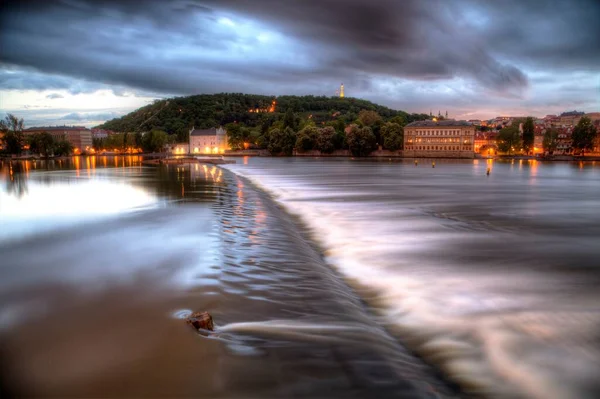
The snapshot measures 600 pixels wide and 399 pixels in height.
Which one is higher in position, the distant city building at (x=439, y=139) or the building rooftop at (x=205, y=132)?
the building rooftop at (x=205, y=132)

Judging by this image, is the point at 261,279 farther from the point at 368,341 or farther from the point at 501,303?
the point at 501,303

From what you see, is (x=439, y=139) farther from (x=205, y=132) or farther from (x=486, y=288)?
(x=486, y=288)

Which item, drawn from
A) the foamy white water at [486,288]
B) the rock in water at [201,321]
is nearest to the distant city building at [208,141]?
the foamy white water at [486,288]

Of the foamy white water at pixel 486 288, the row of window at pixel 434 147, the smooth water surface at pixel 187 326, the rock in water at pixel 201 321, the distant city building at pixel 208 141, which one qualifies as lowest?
the foamy white water at pixel 486 288

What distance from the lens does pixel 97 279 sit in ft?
27.8

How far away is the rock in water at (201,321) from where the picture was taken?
233 inches

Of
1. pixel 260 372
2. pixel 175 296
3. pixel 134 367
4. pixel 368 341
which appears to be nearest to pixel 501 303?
pixel 368 341

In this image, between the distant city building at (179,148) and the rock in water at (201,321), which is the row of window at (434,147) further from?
the rock in water at (201,321)

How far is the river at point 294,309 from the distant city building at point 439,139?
4769 inches

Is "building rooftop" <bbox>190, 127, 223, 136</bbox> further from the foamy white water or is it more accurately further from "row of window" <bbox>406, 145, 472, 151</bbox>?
the foamy white water

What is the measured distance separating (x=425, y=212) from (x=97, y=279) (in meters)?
15.6

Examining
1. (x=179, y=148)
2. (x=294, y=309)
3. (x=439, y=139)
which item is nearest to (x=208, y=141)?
(x=179, y=148)

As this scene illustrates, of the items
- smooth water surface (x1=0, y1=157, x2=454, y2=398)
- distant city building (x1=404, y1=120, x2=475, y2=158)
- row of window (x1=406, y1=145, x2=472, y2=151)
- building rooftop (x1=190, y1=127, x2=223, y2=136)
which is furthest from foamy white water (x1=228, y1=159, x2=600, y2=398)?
building rooftop (x1=190, y1=127, x2=223, y2=136)

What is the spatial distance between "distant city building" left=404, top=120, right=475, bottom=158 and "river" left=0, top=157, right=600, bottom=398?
121 m
